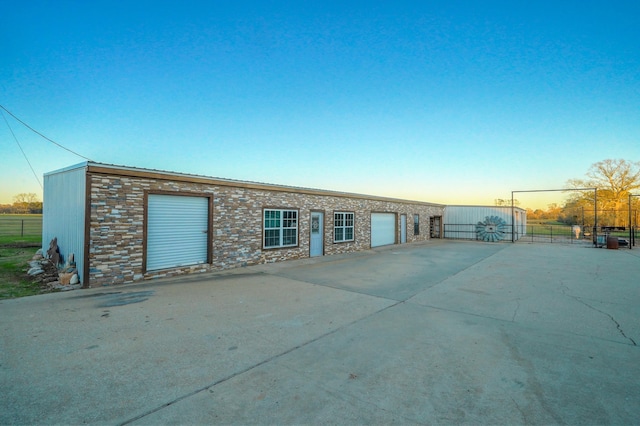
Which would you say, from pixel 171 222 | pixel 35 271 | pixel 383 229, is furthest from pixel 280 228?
pixel 383 229

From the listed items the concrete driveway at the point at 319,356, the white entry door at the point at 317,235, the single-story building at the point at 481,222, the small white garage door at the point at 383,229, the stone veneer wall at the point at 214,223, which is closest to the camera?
the concrete driveway at the point at 319,356

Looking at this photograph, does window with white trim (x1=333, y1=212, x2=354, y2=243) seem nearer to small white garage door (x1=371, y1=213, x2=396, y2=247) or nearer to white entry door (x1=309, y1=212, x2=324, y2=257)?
white entry door (x1=309, y1=212, x2=324, y2=257)

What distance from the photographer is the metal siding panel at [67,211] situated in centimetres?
819

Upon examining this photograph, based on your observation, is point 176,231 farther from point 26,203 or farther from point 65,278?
point 26,203

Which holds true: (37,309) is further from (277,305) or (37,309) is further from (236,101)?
(236,101)

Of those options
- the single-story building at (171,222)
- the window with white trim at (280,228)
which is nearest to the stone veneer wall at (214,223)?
the single-story building at (171,222)

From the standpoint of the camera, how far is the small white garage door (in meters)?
19.8

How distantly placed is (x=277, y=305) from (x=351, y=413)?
3906mm

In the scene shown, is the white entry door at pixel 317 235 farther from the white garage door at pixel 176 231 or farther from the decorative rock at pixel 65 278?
the decorative rock at pixel 65 278

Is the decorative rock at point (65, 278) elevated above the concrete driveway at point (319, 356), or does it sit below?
above

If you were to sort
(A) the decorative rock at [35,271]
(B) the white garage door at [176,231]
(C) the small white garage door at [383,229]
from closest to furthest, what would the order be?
(A) the decorative rock at [35,271] → (B) the white garage door at [176,231] → (C) the small white garage door at [383,229]

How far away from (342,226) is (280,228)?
187 inches

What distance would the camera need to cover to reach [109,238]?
27.1 feet

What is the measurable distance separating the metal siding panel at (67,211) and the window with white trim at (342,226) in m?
11.0
